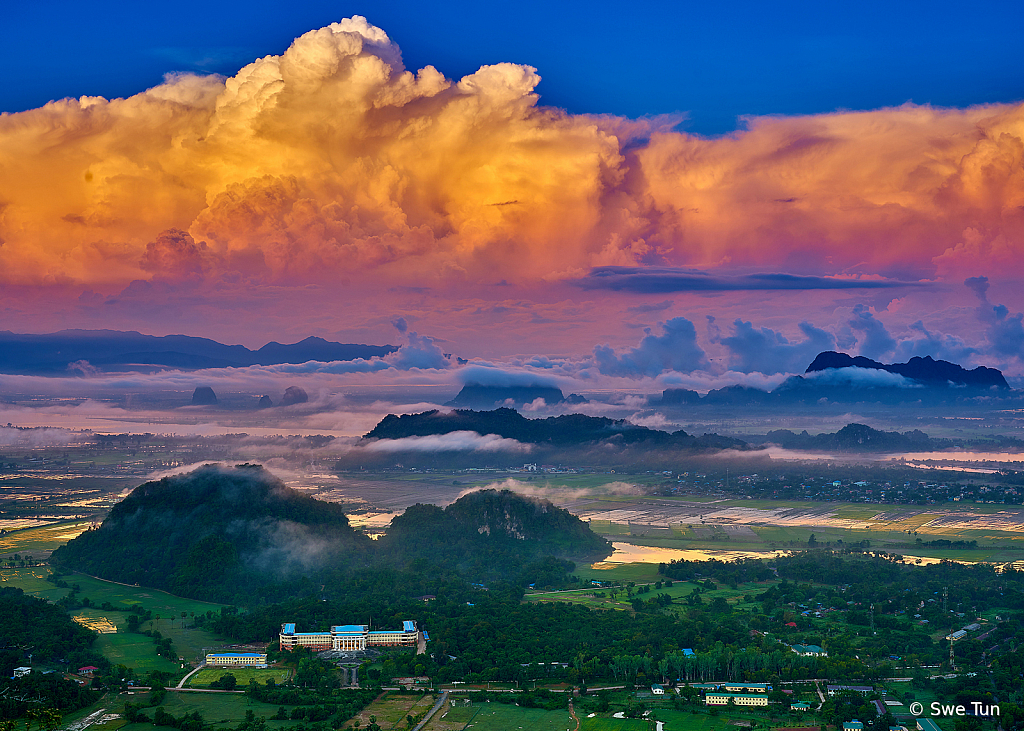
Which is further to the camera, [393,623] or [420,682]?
[393,623]

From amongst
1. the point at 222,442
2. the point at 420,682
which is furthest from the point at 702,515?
the point at 222,442

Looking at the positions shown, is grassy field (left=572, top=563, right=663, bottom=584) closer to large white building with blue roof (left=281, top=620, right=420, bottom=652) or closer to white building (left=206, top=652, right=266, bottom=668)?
large white building with blue roof (left=281, top=620, right=420, bottom=652)

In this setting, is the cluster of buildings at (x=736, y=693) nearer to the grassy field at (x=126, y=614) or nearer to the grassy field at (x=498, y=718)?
the grassy field at (x=498, y=718)

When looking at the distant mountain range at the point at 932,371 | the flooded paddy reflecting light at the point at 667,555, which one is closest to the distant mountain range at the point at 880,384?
the distant mountain range at the point at 932,371

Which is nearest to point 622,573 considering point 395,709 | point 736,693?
point 736,693

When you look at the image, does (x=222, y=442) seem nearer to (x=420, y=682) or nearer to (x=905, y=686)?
(x=420, y=682)

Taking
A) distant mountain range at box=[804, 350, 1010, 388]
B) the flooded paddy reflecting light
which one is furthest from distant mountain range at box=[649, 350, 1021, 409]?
the flooded paddy reflecting light
